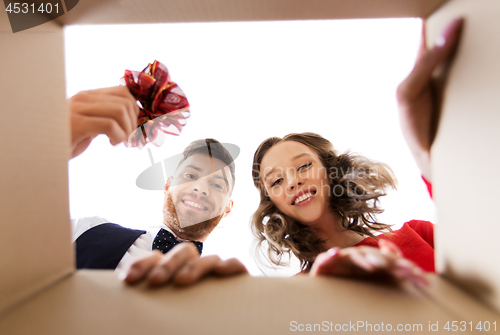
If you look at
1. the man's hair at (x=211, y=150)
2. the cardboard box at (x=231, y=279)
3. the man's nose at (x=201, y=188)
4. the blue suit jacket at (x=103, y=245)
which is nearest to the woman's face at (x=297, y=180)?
the man's hair at (x=211, y=150)

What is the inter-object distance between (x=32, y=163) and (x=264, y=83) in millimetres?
735

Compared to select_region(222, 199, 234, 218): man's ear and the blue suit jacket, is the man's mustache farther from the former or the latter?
the blue suit jacket

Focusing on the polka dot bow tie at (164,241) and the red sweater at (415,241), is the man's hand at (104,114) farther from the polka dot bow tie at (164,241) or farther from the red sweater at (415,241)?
the red sweater at (415,241)

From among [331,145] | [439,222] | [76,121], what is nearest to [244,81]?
[331,145]

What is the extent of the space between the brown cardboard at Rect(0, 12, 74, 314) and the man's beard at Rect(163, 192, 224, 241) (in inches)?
37.2

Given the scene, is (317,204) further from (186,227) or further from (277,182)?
(186,227)

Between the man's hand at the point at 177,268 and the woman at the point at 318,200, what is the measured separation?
0.72 metres

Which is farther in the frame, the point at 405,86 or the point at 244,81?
the point at 244,81

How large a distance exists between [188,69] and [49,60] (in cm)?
61

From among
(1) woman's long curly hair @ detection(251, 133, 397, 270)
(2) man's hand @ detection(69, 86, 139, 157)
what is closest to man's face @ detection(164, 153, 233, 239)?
(1) woman's long curly hair @ detection(251, 133, 397, 270)

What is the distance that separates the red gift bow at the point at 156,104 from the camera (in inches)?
23.3

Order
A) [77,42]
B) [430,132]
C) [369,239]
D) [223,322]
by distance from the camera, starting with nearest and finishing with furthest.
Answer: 1. [223,322]
2. [430,132]
3. [77,42]
4. [369,239]

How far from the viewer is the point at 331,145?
102cm

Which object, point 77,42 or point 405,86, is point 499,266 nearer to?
point 405,86
